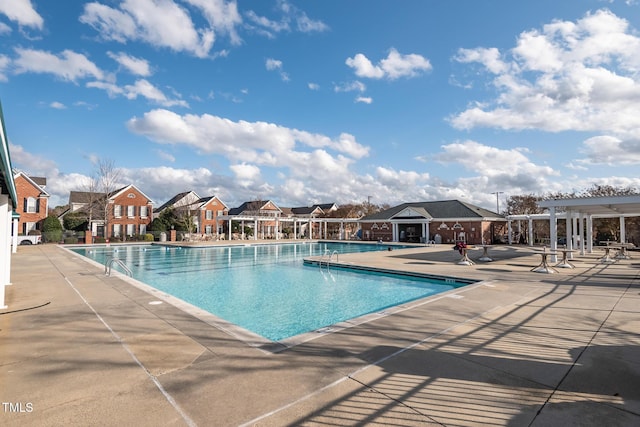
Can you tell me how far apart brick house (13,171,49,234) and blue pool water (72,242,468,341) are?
25486 mm

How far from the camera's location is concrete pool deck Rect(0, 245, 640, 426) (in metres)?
2.93

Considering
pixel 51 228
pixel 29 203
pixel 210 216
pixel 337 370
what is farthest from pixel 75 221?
pixel 337 370

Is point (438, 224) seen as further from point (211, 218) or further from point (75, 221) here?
point (75, 221)

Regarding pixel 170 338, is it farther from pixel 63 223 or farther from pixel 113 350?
pixel 63 223

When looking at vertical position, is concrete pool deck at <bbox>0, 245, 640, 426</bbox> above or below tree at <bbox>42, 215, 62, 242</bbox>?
below

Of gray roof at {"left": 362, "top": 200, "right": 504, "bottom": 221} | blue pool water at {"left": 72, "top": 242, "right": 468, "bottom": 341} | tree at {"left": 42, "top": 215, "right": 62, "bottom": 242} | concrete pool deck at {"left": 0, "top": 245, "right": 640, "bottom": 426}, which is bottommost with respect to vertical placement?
blue pool water at {"left": 72, "top": 242, "right": 468, "bottom": 341}

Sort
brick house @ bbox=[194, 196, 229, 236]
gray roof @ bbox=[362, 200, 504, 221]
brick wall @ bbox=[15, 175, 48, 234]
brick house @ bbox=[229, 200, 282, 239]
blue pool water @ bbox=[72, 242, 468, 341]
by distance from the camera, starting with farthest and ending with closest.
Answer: brick house @ bbox=[229, 200, 282, 239]
brick house @ bbox=[194, 196, 229, 236]
gray roof @ bbox=[362, 200, 504, 221]
brick wall @ bbox=[15, 175, 48, 234]
blue pool water @ bbox=[72, 242, 468, 341]

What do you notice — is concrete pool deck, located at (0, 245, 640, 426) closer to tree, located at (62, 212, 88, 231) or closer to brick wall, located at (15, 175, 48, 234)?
brick wall, located at (15, 175, 48, 234)

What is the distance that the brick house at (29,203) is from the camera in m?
33.7

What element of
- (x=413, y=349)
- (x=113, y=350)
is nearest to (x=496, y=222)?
(x=413, y=349)

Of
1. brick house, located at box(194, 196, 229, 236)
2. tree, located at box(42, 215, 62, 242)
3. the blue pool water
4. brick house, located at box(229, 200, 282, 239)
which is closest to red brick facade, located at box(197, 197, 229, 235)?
brick house, located at box(194, 196, 229, 236)

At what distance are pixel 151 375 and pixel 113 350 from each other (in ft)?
4.03

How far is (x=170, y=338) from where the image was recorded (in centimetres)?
495

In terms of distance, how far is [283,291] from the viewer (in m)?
11.7
